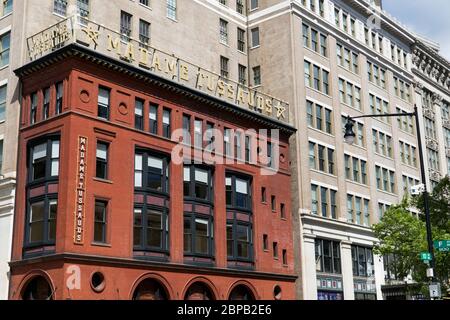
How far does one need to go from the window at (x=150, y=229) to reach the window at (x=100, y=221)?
7.82ft

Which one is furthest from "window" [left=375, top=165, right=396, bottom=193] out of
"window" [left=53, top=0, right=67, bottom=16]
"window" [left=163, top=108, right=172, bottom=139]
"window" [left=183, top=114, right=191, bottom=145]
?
"window" [left=53, top=0, right=67, bottom=16]

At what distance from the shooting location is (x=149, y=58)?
4597cm

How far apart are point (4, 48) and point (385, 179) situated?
134 ft

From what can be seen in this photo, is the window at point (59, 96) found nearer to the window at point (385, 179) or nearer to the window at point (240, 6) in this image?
the window at point (240, 6)

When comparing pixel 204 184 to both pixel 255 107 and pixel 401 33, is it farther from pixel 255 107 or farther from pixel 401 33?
pixel 401 33

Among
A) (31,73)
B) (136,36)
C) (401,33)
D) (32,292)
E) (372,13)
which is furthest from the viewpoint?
(401,33)

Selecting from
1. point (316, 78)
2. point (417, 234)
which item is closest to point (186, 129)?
point (417, 234)

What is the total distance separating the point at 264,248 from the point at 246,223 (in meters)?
2.89

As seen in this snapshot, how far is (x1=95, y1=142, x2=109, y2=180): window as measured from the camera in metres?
36.0

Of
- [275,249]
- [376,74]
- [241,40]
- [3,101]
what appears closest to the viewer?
[3,101]

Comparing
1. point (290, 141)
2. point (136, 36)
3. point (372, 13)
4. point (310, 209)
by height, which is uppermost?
point (372, 13)

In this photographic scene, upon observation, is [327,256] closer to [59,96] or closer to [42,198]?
[42,198]

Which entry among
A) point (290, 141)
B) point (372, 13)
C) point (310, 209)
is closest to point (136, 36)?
point (290, 141)

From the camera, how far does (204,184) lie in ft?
141
